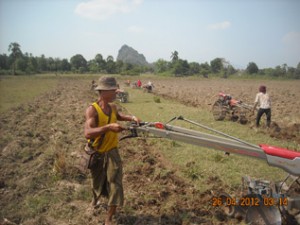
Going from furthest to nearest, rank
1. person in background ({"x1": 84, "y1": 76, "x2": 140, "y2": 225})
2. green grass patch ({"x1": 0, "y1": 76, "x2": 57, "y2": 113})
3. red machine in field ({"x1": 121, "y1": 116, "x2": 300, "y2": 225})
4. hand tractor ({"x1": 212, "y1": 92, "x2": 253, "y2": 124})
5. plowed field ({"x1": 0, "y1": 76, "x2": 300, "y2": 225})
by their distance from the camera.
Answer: green grass patch ({"x1": 0, "y1": 76, "x2": 57, "y2": 113}), hand tractor ({"x1": 212, "y1": 92, "x2": 253, "y2": 124}), plowed field ({"x1": 0, "y1": 76, "x2": 300, "y2": 225}), person in background ({"x1": 84, "y1": 76, "x2": 140, "y2": 225}), red machine in field ({"x1": 121, "y1": 116, "x2": 300, "y2": 225})

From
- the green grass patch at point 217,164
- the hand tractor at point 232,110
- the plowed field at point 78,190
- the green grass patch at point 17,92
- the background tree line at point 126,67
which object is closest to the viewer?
the plowed field at point 78,190

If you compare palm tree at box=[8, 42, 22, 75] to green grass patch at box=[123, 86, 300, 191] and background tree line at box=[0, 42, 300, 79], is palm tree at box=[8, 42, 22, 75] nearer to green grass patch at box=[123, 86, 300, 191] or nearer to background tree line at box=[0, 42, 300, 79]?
background tree line at box=[0, 42, 300, 79]

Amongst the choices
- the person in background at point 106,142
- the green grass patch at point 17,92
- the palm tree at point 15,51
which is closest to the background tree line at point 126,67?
the palm tree at point 15,51

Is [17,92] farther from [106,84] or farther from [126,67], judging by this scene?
[126,67]

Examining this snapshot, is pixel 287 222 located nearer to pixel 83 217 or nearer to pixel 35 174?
pixel 83 217

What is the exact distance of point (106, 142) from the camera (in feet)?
11.3

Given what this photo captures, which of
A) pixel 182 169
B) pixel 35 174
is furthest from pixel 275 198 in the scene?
pixel 35 174

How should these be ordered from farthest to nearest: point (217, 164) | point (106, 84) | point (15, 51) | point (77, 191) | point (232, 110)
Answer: point (15, 51) < point (232, 110) < point (217, 164) < point (77, 191) < point (106, 84)

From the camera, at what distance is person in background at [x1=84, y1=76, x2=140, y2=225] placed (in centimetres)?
323

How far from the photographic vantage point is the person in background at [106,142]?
3234mm

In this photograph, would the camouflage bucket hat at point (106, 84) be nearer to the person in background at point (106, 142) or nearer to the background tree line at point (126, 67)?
the person in background at point (106, 142)

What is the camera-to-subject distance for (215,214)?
12.7 feet

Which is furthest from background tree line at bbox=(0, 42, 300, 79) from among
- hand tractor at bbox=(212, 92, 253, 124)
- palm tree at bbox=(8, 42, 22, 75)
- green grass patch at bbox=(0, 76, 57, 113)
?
hand tractor at bbox=(212, 92, 253, 124)

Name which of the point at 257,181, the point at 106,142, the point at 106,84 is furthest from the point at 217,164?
the point at 106,84
